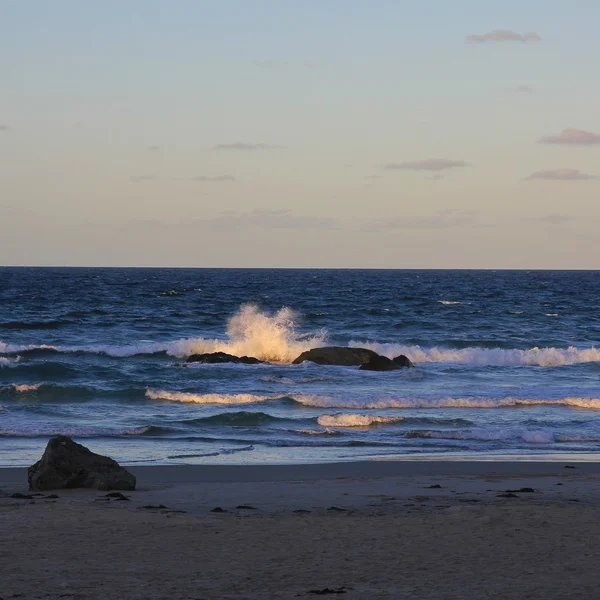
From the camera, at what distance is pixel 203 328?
47844 millimetres

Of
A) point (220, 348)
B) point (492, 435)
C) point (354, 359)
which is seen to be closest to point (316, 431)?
point (492, 435)

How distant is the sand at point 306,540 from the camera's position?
22.6 feet

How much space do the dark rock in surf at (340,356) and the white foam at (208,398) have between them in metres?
8.01

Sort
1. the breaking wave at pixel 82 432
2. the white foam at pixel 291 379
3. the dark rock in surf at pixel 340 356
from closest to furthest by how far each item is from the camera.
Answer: the breaking wave at pixel 82 432 → the white foam at pixel 291 379 → the dark rock in surf at pixel 340 356

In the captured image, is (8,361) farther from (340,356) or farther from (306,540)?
(306,540)

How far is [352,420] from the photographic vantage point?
63.7ft

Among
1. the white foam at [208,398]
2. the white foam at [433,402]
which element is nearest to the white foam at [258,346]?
the white foam at [208,398]

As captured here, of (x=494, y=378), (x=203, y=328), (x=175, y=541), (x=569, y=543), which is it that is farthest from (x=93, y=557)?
(x=203, y=328)

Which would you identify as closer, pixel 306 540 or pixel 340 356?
pixel 306 540

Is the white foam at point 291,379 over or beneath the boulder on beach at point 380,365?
beneath

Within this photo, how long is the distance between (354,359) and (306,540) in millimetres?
22999

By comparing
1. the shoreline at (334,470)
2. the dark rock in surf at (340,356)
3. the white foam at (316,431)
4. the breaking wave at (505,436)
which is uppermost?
the dark rock in surf at (340,356)

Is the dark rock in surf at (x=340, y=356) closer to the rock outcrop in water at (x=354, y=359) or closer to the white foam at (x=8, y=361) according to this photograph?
the rock outcrop in water at (x=354, y=359)

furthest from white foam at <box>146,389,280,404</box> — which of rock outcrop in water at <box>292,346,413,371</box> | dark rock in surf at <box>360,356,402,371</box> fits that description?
rock outcrop in water at <box>292,346,413,371</box>
